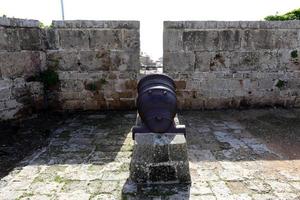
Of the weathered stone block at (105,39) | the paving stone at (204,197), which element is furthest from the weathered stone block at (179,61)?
the paving stone at (204,197)

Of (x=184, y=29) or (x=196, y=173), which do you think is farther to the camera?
(x=184, y=29)

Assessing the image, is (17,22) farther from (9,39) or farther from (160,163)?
(160,163)

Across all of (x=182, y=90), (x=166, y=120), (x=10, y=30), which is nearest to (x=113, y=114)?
(x=182, y=90)

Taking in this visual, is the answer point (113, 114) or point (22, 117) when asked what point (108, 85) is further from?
point (22, 117)

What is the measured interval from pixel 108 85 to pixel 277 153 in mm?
3586

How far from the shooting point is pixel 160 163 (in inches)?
137

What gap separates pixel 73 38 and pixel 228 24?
319cm

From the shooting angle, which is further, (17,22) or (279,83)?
(279,83)

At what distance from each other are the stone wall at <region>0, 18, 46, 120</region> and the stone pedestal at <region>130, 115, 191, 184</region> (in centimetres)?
329

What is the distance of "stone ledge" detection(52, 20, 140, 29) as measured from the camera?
6.26 meters

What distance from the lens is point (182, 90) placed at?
21.8 feet

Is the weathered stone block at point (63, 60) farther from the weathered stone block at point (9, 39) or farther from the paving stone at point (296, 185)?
the paving stone at point (296, 185)

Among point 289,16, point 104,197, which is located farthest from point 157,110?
point 289,16

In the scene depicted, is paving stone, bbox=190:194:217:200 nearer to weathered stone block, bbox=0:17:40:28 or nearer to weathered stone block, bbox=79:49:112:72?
weathered stone block, bbox=79:49:112:72
